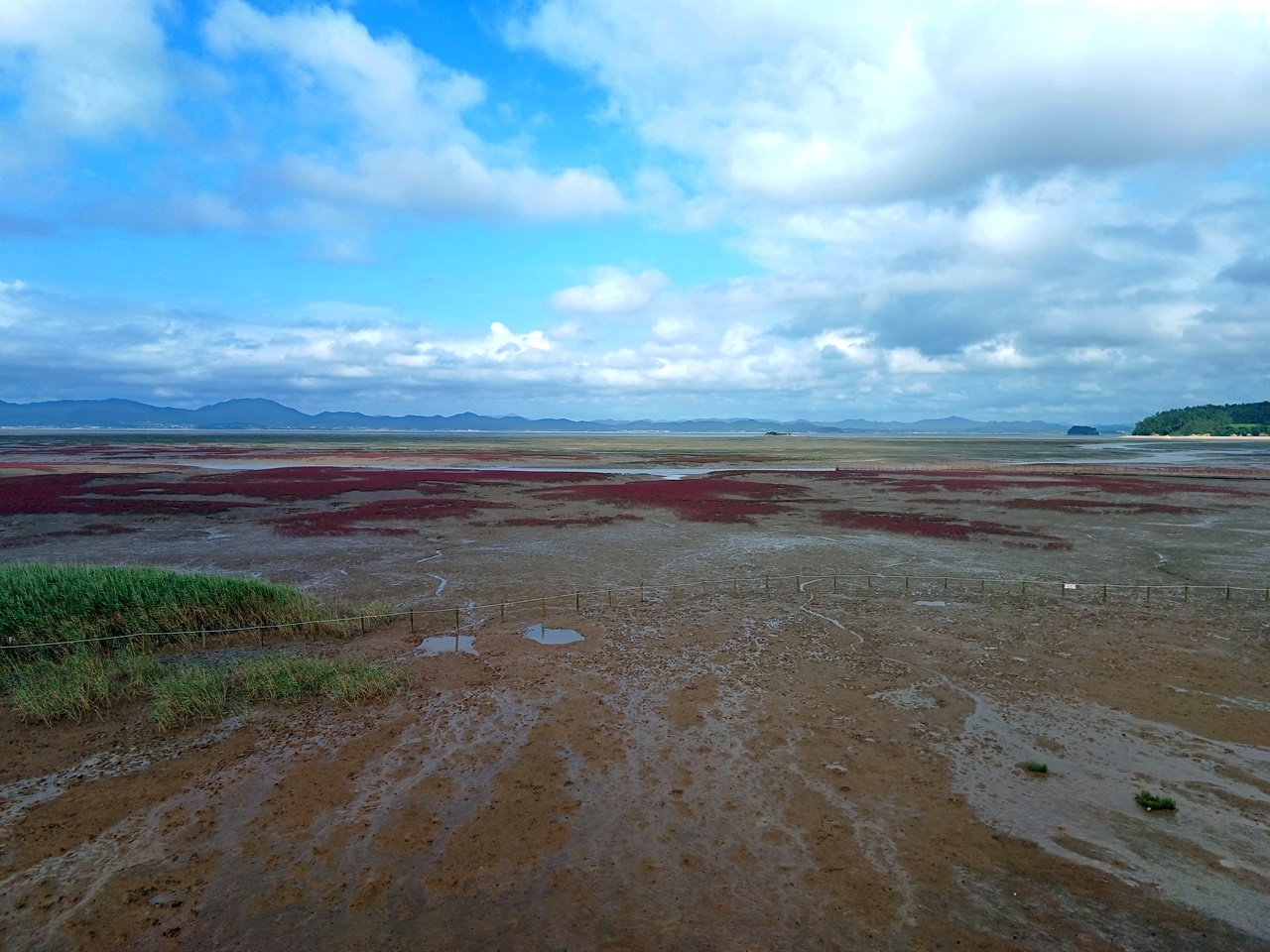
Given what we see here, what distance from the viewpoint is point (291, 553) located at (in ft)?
92.5

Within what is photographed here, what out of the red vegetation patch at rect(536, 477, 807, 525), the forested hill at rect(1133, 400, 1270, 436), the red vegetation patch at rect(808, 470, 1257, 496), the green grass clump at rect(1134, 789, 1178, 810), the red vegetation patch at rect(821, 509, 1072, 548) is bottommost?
the green grass clump at rect(1134, 789, 1178, 810)

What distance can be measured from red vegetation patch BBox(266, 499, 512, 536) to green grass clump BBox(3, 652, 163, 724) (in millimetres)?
18249

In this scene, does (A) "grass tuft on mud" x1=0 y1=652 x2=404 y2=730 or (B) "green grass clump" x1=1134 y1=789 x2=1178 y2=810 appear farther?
(A) "grass tuft on mud" x1=0 y1=652 x2=404 y2=730

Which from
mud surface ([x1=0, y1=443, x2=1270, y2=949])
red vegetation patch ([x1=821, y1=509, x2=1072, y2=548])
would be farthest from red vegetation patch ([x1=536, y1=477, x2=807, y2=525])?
mud surface ([x1=0, y1=443, x2=1270, y2=949])

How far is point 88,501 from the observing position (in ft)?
139

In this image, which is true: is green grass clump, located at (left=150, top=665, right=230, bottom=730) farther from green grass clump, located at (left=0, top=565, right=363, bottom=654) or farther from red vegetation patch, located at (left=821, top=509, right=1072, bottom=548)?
red vegetation patch, located at (left=821, top=509, right=1072, bottom=548)

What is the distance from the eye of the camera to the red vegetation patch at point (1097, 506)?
1576 inches

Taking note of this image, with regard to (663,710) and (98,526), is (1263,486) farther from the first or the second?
(98,526)

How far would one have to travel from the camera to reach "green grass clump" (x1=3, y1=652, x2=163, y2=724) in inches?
496

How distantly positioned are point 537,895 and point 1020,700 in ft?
34.1

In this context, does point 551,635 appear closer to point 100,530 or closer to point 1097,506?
point 100,530

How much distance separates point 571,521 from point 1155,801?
29.8m

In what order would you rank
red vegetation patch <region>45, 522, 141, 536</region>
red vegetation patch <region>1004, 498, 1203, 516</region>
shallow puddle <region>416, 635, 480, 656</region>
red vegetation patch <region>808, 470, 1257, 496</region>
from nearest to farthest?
shallow puddle <region>416, 635, 480, 656</region>
red vegetation patch <region>45, 522, 141, 536</region>
red vegetation patch <region>1004, 498, 1203, 516</region>
red vegetation patch <region>808, 470, 1257, 496</region>

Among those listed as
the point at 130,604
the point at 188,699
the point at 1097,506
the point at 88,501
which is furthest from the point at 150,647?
the point at 1097,506
